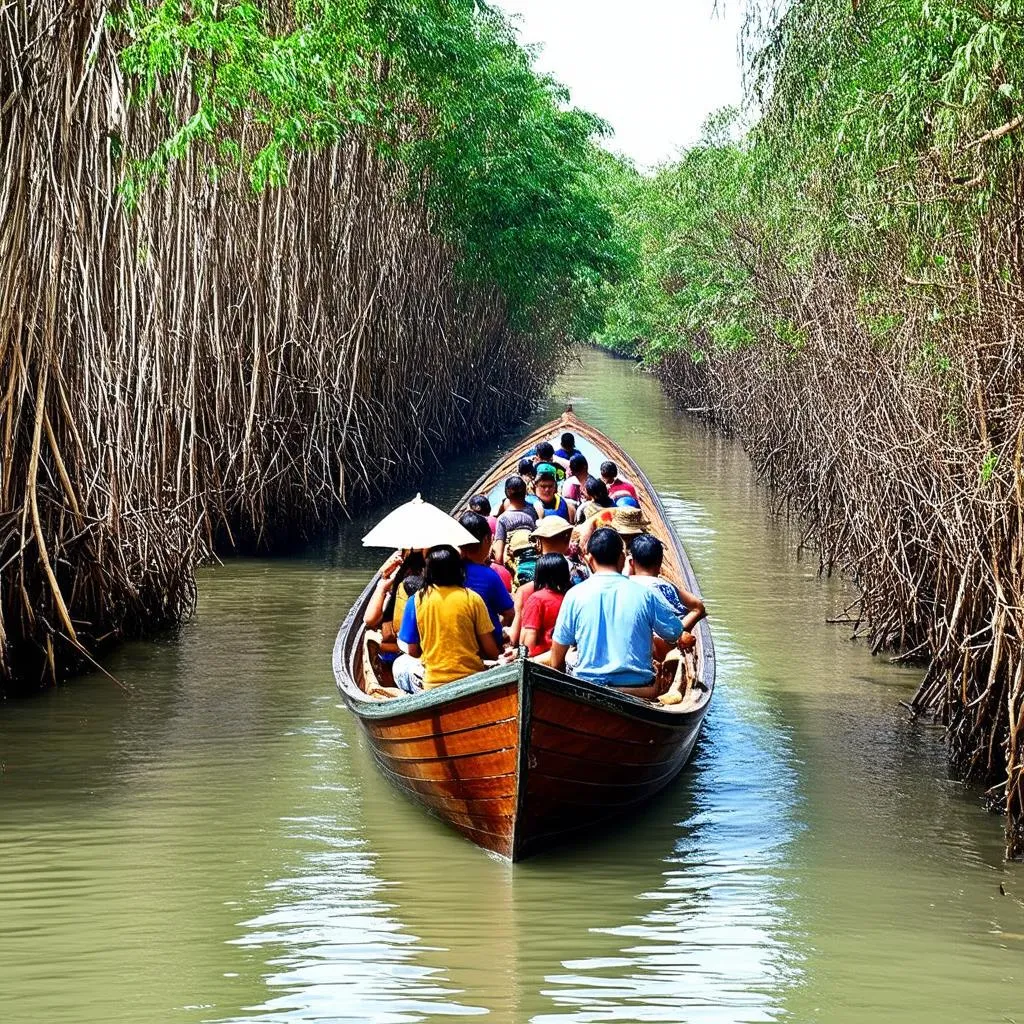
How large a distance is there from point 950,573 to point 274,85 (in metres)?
5.49

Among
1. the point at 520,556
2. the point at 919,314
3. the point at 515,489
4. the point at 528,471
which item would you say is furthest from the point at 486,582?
the point at 528,471

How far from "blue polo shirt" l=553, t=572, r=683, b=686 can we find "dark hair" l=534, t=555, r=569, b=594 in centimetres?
32

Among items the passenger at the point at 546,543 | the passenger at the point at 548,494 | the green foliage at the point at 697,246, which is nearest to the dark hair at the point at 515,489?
the passenger at the point at 548,494

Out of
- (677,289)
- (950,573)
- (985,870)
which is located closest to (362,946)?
(985,870)

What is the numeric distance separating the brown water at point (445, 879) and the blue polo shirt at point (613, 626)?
920 mm

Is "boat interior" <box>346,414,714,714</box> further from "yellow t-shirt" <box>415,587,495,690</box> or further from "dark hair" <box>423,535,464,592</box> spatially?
"dark hair" <box>423,535,464,592</box>

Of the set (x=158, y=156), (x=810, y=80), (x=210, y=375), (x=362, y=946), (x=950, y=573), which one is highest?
(x=810, y=80)

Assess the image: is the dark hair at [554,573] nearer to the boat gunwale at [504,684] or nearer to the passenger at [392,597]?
the boat gunwale at [504,684]

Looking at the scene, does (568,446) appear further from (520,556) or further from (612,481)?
(520,556)

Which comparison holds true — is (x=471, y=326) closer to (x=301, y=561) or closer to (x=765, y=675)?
(x=301, y=561)

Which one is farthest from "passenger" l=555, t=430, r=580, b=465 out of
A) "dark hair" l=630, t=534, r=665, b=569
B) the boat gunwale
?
"dark hair" l=630, t=534, r=665, b=569

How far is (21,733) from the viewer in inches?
381

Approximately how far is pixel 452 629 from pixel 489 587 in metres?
0.63

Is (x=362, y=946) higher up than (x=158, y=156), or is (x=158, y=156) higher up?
(x=158, y=156)
